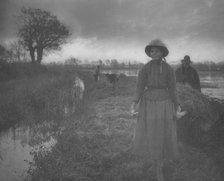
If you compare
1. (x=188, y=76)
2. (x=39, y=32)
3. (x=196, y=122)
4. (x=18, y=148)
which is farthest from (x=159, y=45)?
(x=39, y=32)

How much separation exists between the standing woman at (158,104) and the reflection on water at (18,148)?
2706 millimetres

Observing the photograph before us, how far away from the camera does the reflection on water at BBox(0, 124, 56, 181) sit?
16.3 feet

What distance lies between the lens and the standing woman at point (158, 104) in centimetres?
372

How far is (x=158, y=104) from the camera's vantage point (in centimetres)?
372

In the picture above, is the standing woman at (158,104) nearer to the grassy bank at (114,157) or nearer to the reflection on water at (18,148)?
the grassy bank at (114,157)

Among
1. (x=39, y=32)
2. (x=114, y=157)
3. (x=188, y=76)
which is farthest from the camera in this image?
(x=39, y=32)

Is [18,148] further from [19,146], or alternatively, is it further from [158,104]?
[158,104]

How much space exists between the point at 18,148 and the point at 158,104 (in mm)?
4450

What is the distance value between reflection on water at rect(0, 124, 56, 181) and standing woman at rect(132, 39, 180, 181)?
8.88 ft

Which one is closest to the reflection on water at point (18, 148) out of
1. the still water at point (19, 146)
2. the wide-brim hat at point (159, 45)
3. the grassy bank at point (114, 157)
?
the still water at point (19, 146)

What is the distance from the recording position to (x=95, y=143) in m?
5.68

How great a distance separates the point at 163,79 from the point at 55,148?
3.33 meters

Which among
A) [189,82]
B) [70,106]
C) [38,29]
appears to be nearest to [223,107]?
[189,82]

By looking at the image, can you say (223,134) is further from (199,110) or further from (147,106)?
(147,106)
